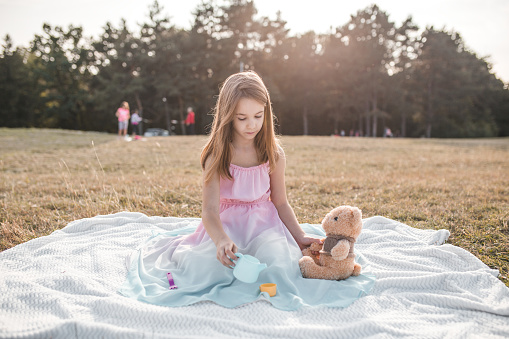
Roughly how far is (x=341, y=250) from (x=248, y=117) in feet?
3.22

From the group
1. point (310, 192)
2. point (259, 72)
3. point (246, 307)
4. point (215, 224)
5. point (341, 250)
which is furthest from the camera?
point (259, 72)

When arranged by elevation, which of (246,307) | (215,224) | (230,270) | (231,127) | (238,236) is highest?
(231,127)

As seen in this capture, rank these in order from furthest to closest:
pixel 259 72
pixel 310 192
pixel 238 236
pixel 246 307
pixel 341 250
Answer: pixel 259 72
pixel 310 192
pixel 238 236
pixel 341 250
pixel 246 307

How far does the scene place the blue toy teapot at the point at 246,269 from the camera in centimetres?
199

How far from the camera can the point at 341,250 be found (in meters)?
2.13

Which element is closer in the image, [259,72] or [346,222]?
[346,222]

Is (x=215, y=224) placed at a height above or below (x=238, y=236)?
above

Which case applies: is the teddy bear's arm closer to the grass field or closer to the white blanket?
the white blanket

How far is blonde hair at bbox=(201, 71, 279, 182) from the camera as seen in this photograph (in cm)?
230

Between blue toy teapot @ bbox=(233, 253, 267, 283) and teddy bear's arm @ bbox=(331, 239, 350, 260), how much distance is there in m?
0.46

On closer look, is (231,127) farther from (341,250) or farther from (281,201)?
(341,250)

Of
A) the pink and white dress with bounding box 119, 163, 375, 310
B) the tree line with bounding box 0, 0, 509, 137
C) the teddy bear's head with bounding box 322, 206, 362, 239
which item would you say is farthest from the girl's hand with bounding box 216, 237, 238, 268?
the tree line with bounding box 0, 0, 509, 137

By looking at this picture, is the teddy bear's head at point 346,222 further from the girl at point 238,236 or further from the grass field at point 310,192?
the grass field at point 310,192

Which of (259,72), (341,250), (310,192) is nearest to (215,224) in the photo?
(341,250)
